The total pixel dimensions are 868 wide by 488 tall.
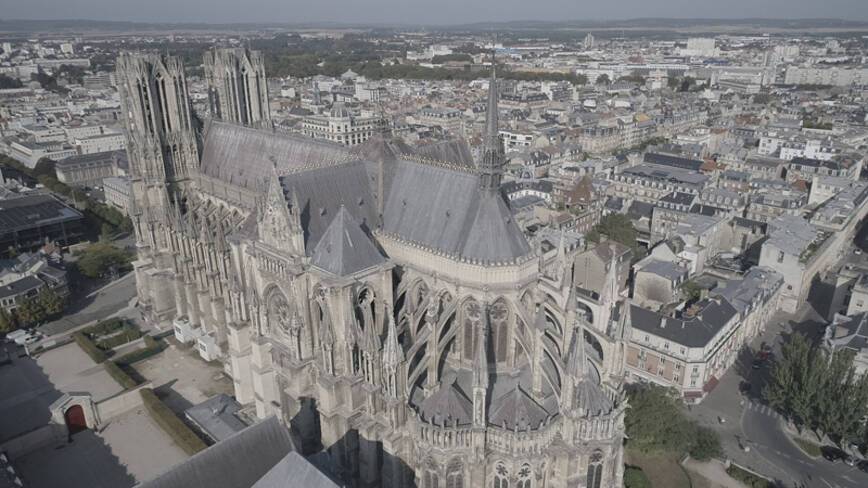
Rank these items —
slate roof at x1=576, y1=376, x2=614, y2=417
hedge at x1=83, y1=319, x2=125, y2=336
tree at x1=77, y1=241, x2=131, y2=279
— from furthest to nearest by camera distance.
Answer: tree at x1=77, y1=241, x2=131, y2=279 < hedge at x1=83, y1=319, x2=125, y2=336 < slate roof at x1=576, y1=376, x2=614, y2=417

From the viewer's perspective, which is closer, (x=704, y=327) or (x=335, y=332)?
(x=335, y=332)

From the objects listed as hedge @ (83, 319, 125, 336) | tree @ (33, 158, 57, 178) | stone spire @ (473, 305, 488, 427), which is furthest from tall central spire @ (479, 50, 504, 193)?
tree @ (33, 158, 57, 178)

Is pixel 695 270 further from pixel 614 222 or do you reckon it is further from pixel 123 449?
pixel 123 449

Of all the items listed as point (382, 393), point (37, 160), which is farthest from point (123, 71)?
point (37, 160)

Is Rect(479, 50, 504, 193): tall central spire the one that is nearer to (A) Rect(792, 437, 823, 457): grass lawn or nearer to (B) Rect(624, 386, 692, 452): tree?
(B) Rect(624, 386, 692, 452): tree

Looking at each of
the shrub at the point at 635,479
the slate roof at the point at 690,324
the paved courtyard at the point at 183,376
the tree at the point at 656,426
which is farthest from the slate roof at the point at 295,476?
the slate roof at the point at 690,324

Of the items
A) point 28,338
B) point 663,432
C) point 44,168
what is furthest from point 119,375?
point 44,168

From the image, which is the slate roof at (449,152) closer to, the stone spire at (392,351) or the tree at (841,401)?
the stone spire at (392,351)
